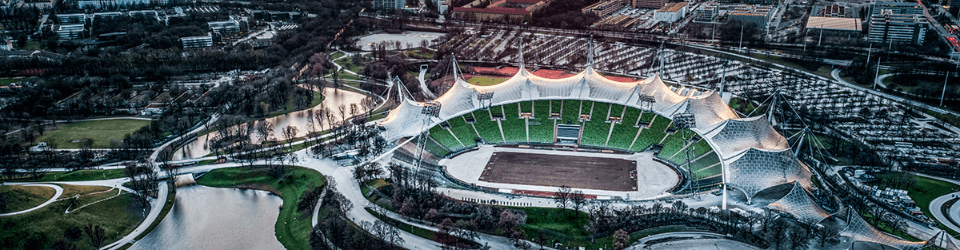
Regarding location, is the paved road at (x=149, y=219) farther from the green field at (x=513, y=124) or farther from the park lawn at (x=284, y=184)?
the green field at (x=513, y=124)

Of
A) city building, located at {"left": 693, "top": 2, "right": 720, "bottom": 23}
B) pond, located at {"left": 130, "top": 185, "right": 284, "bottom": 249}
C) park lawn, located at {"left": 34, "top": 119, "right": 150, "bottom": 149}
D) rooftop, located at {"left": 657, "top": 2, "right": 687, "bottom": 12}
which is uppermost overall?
rooftop, located at {"left": 657, "top": 2, "right": 687, "bottom": 12}

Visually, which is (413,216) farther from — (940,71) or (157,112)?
(940,71)

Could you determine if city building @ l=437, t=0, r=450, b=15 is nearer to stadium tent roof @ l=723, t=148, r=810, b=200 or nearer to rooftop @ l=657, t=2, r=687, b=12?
rooftop @ l=657, t=2, r=687, b=12

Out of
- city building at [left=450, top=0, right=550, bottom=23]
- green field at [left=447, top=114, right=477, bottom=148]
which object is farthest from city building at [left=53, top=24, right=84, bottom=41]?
green field at [left=447, top=114, right=477, bottom=148]

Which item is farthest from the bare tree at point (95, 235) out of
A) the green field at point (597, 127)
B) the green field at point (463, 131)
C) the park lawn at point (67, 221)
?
the green field at point (597, 127)

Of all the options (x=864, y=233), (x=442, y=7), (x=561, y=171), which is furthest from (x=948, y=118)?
(x=442, y=7)

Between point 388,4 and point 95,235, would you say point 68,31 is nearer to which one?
point 388,4
